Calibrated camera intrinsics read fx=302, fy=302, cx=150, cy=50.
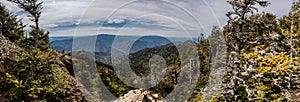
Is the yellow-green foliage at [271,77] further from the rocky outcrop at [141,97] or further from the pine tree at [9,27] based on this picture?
the pine tree at [9,27]

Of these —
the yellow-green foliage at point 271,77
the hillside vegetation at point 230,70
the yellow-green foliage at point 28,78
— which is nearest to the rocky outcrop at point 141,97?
the hillside vegetation at point 230,70

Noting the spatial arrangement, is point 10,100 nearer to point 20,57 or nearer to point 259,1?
point 20,57

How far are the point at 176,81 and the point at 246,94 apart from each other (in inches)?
2023

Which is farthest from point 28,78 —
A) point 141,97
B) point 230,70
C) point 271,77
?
point 271,77

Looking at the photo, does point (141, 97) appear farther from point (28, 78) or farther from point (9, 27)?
point (9, 27)

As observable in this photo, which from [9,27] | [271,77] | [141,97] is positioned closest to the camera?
[271,77]

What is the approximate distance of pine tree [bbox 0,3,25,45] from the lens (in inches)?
1213

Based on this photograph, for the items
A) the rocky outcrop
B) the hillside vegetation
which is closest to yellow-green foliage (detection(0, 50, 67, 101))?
the hillside vegetation

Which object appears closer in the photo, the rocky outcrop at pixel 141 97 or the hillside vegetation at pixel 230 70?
the hillside vegetation at pixel 230 70

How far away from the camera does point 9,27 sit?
3188 cm

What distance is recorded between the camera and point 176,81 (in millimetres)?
62531

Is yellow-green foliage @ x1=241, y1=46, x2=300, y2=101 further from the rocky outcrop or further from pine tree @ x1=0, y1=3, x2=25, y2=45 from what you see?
pine tree @ x1=0, y1=3, x2=25, y2=45

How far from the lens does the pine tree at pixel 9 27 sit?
1213 inches

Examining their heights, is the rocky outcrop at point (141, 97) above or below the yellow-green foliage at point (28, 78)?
below
